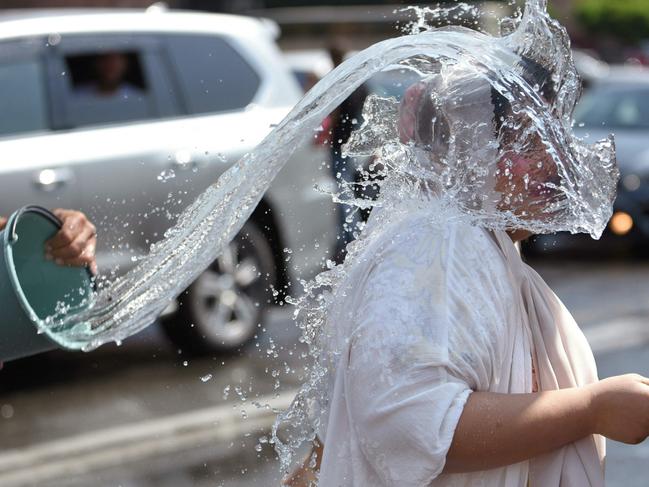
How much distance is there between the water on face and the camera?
199 cm

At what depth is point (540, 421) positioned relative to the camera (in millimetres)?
1908

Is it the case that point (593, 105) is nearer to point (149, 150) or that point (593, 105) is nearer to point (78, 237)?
point (149, 150)

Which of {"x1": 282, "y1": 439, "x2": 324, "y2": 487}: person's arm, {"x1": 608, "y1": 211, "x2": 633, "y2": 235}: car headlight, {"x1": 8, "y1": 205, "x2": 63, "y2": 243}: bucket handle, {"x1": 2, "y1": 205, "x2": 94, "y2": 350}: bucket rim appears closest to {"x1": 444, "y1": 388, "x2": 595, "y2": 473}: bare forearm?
{"x1": 282, "y1": 439, "x2": 324, "y2": 487}: person's arm

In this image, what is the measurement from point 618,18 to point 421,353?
152 feet

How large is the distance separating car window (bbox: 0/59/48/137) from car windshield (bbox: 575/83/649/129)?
635cm

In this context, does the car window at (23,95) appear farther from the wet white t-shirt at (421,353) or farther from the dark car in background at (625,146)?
the wet white t-shirt at (421,353)

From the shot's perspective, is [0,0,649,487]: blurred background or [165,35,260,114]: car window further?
[165,35,260,114]: car window

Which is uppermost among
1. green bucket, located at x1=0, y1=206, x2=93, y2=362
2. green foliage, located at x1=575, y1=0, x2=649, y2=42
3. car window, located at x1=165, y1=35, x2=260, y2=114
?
green bucket, located at x1=0, y1=206, x2=93, y2=362

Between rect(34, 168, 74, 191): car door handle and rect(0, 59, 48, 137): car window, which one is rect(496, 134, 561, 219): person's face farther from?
rect(0, 59, 48, 137): car window

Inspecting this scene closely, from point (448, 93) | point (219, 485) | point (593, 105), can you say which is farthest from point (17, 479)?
point (593, 105)

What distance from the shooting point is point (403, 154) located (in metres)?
2.12

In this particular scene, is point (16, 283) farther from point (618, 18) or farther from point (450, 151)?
point (618, 18)

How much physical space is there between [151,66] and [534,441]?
5.77m

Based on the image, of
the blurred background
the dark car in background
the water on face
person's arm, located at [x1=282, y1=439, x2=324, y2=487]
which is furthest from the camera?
the dark car in background
